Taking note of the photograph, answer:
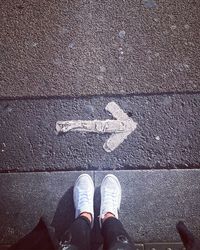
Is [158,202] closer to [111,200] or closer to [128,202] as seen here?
[128,202]

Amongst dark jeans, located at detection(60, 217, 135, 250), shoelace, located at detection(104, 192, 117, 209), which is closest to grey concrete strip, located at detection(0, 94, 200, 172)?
shoelace, located at detection(104, 192, 117, 209)

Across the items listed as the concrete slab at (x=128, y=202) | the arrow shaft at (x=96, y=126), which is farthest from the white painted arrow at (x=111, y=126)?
the concrete slab at (x=128, y=202)

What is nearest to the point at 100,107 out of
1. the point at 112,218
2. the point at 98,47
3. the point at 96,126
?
the point at 96,126

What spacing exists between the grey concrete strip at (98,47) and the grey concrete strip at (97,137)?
14 cm

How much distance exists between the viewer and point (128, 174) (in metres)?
3.37

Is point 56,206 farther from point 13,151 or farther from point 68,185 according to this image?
point 13,151

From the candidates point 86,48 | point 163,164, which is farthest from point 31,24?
point 163,164

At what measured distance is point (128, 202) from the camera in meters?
3.33

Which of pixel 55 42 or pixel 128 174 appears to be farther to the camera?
pixel 55 42

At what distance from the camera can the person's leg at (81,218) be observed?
8.96 ft

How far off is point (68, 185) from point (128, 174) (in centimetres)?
63

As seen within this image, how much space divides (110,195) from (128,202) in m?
0.22

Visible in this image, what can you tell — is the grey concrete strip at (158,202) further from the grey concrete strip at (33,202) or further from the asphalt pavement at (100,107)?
the grey concrete strip at (33,202)

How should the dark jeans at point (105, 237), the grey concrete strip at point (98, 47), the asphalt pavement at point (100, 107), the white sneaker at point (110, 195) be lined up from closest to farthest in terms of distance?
the dark jeans at point (105, 237) → the white sneaker at point (110, 195) → the asphalt pavement at point (100, 107) → the grey concrete strip at point (98, 47)
